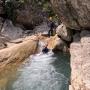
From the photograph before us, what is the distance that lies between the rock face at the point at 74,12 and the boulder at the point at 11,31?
932 centimetres

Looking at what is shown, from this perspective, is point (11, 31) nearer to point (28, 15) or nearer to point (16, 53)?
point (28, 15)

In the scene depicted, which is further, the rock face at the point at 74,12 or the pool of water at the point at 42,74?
the rock face at the point at 74,12

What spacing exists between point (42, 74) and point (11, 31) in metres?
10.9

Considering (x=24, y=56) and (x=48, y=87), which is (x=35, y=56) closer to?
(x=24, y=56)

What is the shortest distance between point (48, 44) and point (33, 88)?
8.20 metres

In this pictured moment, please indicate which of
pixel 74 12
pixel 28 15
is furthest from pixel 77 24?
pixel 28 15

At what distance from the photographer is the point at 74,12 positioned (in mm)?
17734

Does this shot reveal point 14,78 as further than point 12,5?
No

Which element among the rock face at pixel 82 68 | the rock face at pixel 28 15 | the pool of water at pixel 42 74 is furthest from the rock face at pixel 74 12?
the rock face at pixel 28 15

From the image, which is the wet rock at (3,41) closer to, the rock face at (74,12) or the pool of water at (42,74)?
the pool of water at (42,74)

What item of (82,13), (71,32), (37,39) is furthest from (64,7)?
(37,39)

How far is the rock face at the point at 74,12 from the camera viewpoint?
16.9 metres

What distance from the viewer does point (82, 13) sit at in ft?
56.8

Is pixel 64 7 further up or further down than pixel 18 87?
further up
